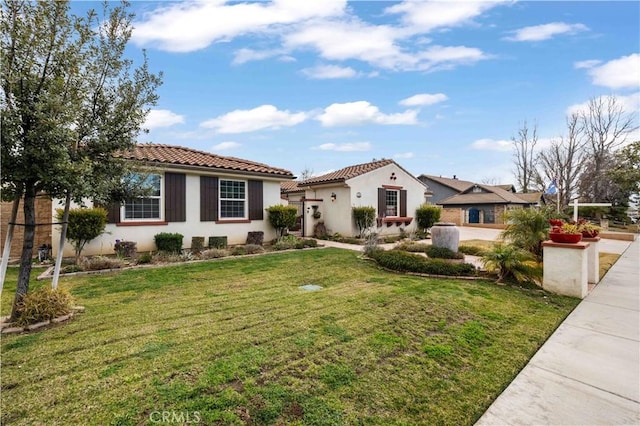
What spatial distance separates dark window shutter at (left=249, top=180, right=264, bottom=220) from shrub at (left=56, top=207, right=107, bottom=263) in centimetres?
520

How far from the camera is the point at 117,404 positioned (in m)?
2.39

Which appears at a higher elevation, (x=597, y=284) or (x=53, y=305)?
(x=53, y=305)

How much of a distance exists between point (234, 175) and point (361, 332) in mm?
9409

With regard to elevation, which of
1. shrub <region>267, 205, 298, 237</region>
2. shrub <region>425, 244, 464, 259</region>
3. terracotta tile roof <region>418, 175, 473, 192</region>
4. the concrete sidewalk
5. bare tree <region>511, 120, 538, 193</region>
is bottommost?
the concrete sidewalk

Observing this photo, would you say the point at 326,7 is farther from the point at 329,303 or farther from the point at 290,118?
the point at 290,118

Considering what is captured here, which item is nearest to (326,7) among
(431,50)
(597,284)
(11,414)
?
(431,50)

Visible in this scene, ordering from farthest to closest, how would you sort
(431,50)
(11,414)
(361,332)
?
(431,50)
(361,332)
(11,414)

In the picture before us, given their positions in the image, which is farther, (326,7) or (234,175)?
(234,175)

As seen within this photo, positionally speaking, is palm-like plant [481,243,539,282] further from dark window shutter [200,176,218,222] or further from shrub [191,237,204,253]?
dark window shutter [200,176,218,222]

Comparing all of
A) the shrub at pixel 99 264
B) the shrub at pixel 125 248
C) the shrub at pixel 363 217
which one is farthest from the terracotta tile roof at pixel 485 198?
the shrub at pixel 99 264

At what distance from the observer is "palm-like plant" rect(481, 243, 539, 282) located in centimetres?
694

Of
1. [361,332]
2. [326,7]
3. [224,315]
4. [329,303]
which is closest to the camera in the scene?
[361,332]

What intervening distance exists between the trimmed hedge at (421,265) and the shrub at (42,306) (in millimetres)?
7103

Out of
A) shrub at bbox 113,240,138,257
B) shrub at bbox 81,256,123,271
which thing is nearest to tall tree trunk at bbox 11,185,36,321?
shrub at bbox 81,256,123,271
